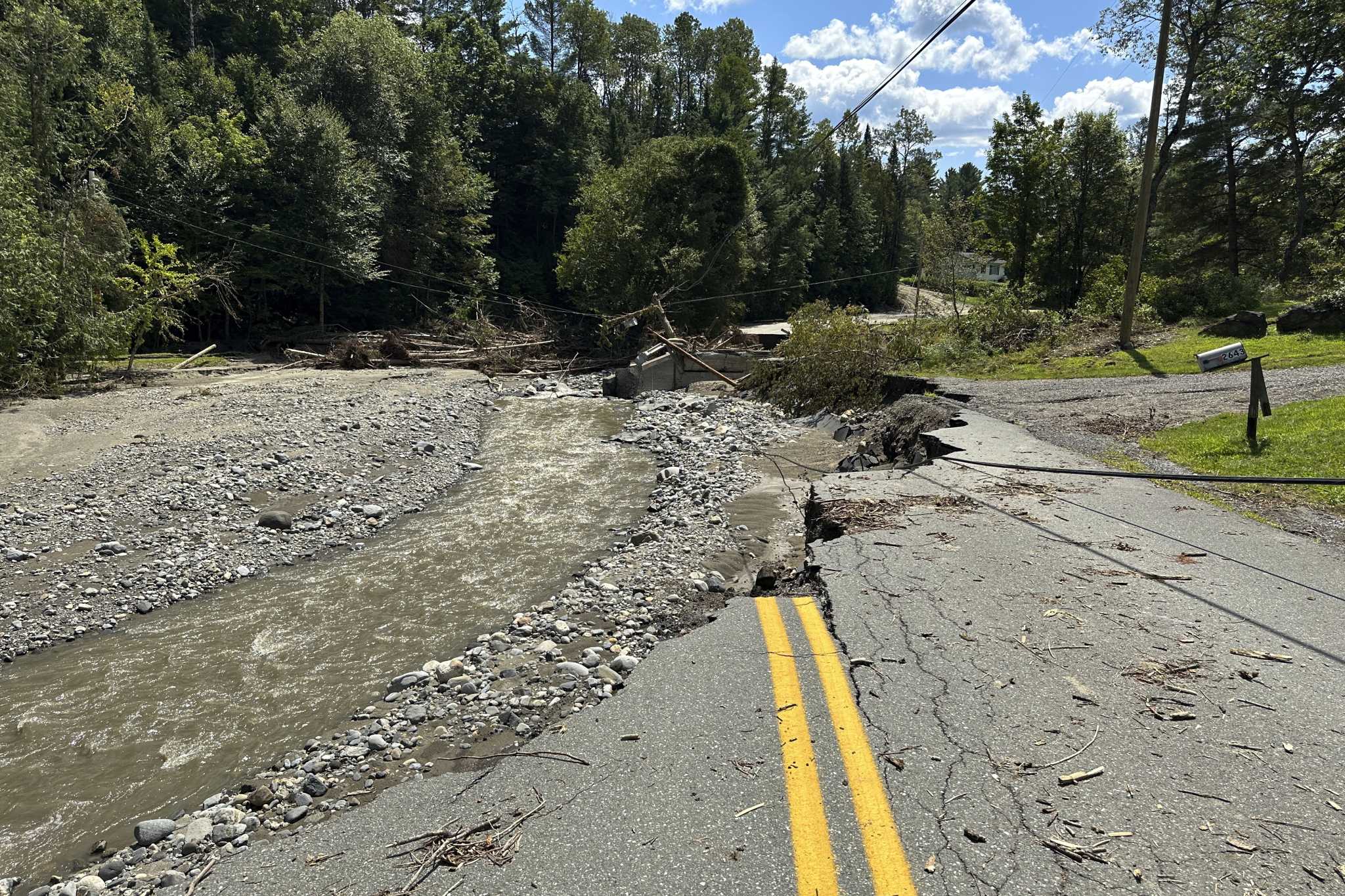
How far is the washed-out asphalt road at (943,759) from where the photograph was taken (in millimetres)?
2527

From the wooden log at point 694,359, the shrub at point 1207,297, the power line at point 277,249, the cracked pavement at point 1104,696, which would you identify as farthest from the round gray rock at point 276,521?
the shrub at point 1207,297

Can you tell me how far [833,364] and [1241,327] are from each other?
10.2 meters

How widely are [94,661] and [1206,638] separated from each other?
852cm

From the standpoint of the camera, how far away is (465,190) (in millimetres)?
37812

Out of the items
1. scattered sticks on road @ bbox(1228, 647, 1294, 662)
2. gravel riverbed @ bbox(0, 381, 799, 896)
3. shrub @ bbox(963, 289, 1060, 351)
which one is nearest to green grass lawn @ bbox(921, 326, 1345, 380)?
shrub @ bbox(963, 289, 1060, 351)

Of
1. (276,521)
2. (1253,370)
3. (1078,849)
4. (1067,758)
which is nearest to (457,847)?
(1078,849)

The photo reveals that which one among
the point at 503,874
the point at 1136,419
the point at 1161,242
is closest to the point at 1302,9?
the point at 1161,242

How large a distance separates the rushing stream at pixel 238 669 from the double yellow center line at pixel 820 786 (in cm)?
321

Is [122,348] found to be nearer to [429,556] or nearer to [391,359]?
[391,359]

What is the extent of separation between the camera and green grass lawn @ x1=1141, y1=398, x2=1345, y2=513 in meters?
7.07

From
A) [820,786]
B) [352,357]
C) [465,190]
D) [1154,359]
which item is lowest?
[820,786]

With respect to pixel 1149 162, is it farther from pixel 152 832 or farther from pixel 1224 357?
pixel 152 832

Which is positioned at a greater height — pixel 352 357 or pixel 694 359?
pixel 352 357

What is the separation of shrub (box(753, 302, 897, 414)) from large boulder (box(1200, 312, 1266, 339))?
7881 millimetres
